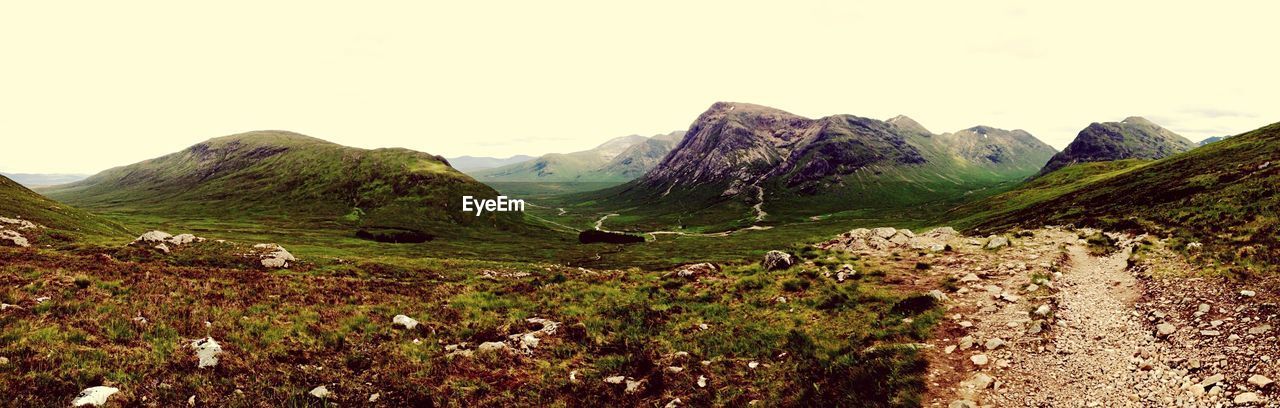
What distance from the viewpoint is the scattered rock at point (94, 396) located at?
9086 millimetres

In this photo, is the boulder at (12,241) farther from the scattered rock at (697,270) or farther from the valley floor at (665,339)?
the scattered rock at (697,270)

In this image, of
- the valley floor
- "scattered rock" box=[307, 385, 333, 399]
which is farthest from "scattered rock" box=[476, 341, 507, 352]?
"scattered rock" box=[307, 385, 333, 399]

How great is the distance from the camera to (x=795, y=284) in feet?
70.2

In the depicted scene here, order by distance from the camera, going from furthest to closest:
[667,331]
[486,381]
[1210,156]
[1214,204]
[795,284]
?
1. [1210,156]
2. [1214,204]
3. [795,284]
4. [667,331]
5. [486,381]

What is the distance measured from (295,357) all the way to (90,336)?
16.6 feet

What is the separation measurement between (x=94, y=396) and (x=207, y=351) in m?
2.80

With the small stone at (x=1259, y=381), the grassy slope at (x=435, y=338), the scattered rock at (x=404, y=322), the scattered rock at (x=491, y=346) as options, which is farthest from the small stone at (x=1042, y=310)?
the scattered rock at (x=404, y=322)

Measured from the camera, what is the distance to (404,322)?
16531 mm

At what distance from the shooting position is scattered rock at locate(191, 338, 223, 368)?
11648 millimetres

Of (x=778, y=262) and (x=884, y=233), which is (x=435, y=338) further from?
(x=884, y=233)

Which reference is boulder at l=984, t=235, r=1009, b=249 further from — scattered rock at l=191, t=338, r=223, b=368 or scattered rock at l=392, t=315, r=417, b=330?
scattered rock at l=191, t=338, r=223, b=368

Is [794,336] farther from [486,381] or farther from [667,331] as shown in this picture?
[486,381]

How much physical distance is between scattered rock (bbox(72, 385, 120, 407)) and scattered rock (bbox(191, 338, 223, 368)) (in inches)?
74.1

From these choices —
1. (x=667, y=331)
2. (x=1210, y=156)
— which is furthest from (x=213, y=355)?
(x=1210, y=156)
